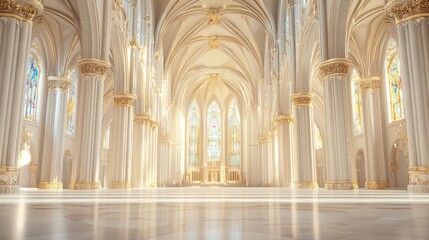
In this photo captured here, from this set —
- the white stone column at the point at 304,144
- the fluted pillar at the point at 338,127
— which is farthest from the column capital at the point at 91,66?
the white stone column at the point at 304,144

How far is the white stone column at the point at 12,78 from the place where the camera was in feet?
29.7

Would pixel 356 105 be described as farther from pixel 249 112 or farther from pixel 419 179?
pixel 249 112

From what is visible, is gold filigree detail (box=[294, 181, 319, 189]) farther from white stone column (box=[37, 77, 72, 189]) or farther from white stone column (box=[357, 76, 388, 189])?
white stone column (box=[37, 77, 72, 189])

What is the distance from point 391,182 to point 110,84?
23105mm

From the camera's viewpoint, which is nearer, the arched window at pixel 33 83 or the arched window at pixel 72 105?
the arched window at pixel 33 83

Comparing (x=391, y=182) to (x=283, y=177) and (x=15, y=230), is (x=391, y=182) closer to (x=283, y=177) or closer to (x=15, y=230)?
(x=283, y=177)

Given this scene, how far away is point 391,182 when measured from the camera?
21.6 m

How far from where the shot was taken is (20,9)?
9633mm

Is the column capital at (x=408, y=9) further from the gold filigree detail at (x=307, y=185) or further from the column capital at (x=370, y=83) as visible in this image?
the column capital at (x=370, y=83)

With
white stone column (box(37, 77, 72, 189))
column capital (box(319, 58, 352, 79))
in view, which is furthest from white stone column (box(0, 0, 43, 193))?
white stone column (box(37, 77, 72, 189))

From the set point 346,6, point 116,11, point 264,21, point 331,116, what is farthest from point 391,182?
point 116,11

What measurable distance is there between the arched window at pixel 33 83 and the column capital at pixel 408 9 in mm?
19241

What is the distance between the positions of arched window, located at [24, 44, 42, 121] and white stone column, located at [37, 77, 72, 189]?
735mm

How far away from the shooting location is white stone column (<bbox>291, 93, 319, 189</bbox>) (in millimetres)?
18984
